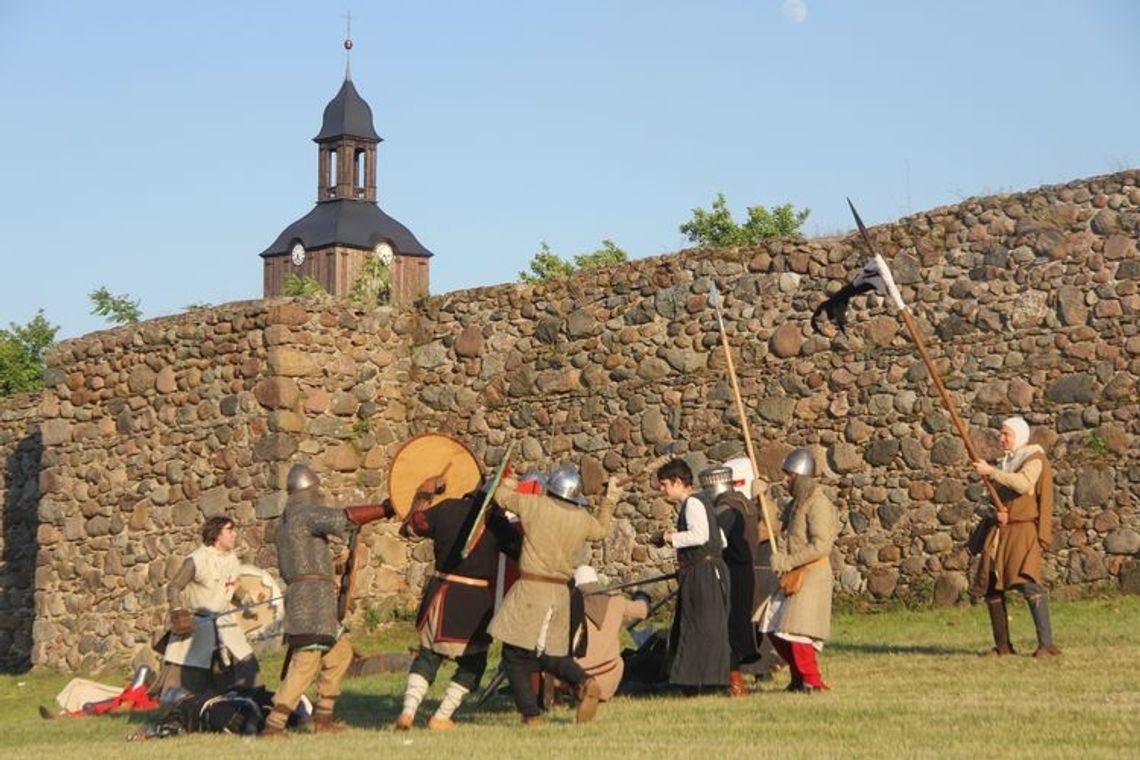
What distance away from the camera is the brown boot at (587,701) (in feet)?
37.5

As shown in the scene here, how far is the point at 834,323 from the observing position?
17297 mm

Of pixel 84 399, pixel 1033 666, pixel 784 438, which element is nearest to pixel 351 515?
pixel 1033 666

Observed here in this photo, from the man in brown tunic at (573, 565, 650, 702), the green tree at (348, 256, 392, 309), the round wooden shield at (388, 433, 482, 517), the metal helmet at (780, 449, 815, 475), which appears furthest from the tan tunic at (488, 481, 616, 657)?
the green tree at (348, 256, 392, 309)

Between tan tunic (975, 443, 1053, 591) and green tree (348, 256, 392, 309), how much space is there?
853 cm

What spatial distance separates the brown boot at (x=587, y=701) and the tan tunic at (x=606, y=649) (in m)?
0.74

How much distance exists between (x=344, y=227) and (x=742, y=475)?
300 ft

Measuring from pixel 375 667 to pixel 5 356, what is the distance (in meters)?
20.9

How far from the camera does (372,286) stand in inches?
837

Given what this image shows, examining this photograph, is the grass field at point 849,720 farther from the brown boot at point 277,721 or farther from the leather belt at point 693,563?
the leather belt at point 693,563

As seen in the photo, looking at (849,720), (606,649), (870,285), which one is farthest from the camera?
(870,285)

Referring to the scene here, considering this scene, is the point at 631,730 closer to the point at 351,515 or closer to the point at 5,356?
the point at 351,515

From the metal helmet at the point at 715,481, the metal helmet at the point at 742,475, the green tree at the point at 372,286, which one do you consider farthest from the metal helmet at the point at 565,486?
the green tree at the point at 372,286

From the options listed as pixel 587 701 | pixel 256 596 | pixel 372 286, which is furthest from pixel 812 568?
pixel 372 286

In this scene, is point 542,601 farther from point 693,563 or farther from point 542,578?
point 693,563
